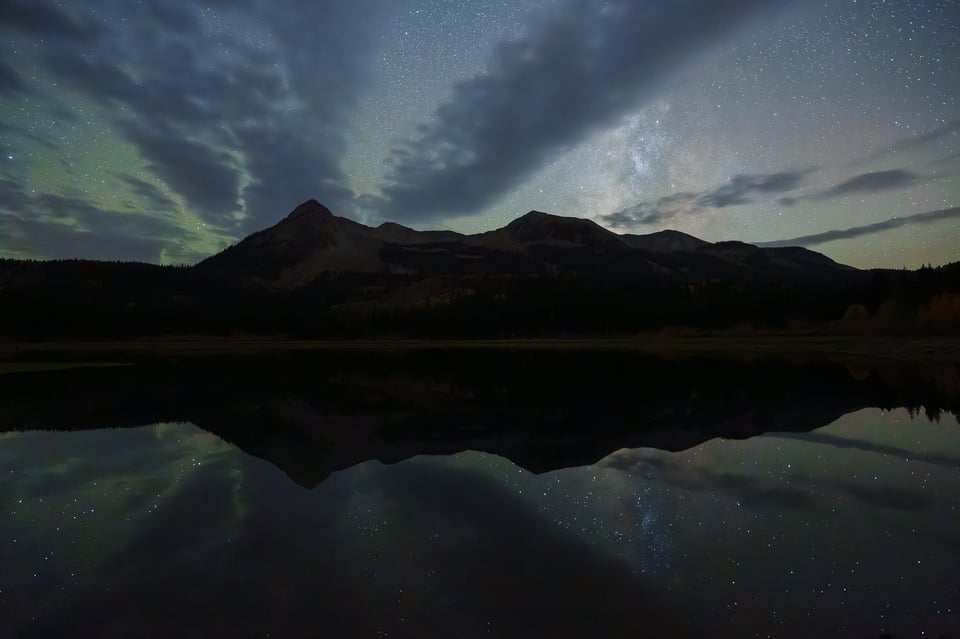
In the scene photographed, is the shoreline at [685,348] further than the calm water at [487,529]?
Yes

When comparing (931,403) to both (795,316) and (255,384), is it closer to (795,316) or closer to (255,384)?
(255,384)

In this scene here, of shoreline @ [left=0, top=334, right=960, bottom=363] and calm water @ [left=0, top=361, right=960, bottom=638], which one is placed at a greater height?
calm water @ [left=0, top=361, right=960, bottom=638]

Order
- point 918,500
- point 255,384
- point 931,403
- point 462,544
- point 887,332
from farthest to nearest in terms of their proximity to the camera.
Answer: point 887,332 < point 255,384 < point 931,403 < point 918,500 < point 462,544

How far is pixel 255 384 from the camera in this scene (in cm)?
3709

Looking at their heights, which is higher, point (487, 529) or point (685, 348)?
point (487, 529)

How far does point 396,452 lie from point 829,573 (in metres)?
11.8

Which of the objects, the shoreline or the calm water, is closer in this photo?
the calm water

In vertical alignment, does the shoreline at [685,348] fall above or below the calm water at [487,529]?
below

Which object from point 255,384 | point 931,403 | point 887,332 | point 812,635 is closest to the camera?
point 812,635

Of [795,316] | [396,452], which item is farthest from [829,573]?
[795,316]

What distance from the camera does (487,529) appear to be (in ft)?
31.7

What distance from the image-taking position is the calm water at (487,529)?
21.6 ft

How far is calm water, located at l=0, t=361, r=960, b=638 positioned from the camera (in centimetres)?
657

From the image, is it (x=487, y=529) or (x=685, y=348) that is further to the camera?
(x=685, y=348)
